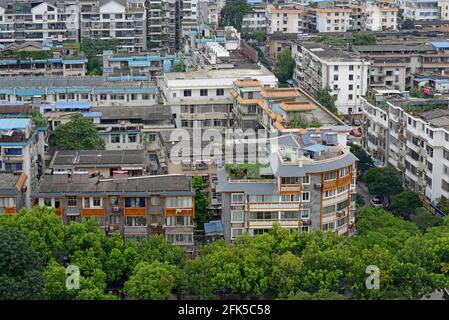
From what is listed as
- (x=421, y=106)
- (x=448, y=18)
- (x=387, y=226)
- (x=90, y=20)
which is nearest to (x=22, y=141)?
(x=387, y=226)

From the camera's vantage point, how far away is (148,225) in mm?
14117

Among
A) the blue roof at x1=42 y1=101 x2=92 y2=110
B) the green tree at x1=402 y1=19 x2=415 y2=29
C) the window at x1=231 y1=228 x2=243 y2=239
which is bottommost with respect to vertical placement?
the window at x1=231 y1=228 x2=243 y2=239

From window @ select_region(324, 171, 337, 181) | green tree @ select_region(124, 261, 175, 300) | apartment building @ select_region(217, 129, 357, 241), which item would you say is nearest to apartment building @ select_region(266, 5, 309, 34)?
apartment building @ select_region(217, 129, 357, 241)

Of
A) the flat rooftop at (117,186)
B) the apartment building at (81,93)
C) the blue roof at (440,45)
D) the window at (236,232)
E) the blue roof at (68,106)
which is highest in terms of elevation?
the blue roof at (440,45)

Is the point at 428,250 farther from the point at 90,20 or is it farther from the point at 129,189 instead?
the point at 90,20

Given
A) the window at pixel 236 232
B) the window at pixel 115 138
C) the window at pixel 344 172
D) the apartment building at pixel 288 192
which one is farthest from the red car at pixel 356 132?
the window at pixel 236 232

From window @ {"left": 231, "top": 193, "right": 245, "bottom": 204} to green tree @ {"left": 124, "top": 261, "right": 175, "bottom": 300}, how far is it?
2.45 metres

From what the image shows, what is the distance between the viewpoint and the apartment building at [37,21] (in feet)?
103

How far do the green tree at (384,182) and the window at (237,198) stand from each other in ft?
16.8

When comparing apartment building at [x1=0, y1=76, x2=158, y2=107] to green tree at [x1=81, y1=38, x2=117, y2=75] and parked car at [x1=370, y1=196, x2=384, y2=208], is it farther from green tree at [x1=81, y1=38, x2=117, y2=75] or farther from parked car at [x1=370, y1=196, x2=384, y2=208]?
parked car at [x1=370, y1=196, x2=384, y2=208]

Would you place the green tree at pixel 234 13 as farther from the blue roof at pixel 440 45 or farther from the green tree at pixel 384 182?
the green tree at pixel 384 182

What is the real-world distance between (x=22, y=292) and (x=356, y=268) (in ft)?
14.5

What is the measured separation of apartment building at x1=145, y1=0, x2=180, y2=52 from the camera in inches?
1308

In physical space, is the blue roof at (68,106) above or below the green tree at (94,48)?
below
